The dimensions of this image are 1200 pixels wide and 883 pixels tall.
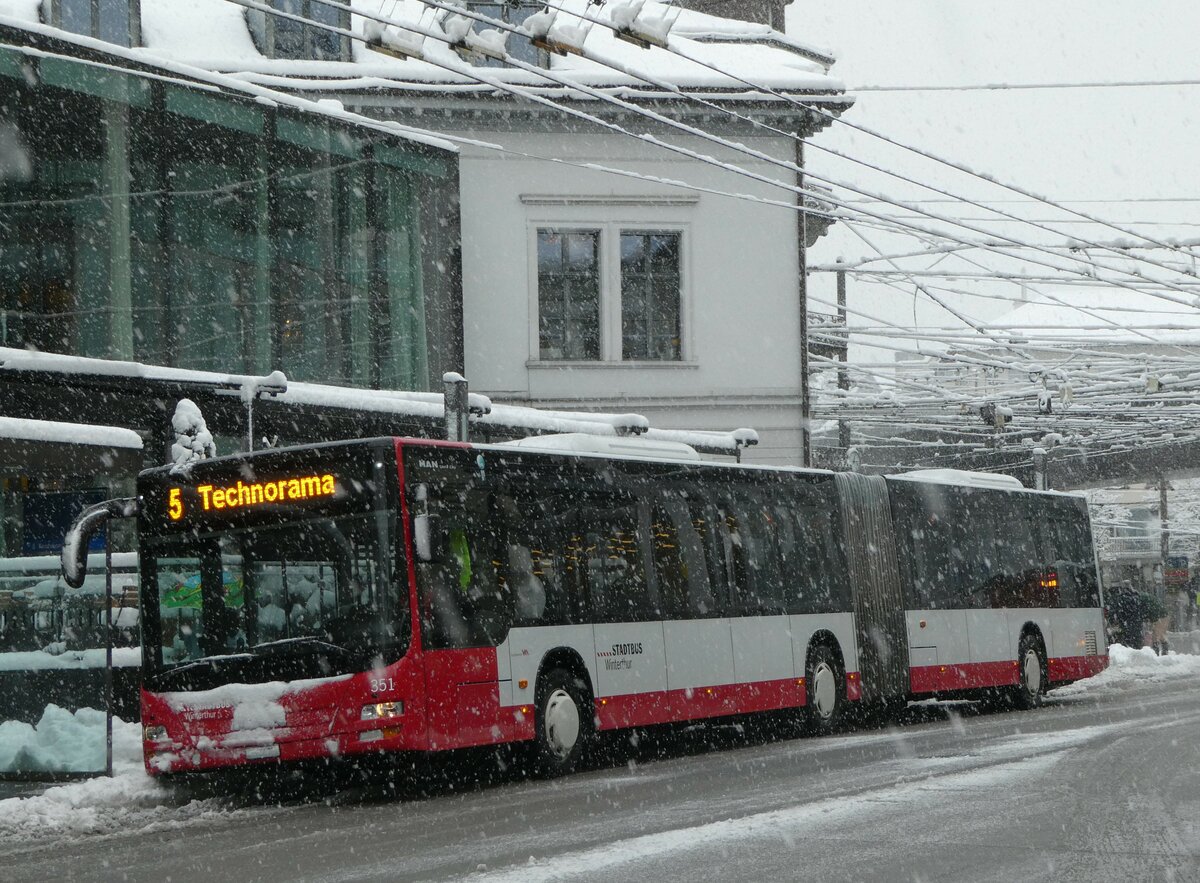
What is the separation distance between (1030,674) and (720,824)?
14944 millimetres

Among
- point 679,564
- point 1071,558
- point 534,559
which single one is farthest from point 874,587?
point 534,559

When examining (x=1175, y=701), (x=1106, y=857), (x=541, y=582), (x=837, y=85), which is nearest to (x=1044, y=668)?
(x=1175, y=701)

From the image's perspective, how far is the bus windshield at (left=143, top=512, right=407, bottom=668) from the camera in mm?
12727

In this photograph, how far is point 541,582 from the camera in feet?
47.8

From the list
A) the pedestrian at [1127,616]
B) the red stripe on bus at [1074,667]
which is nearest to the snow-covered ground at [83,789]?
the red stripe on bus at [1074,667]

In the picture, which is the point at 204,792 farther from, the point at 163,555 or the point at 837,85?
the point at 837,85

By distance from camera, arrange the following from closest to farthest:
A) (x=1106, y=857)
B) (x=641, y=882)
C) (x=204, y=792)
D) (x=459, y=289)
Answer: (x=641, y=882) → (x=1106, y=857) → (x=204, y=792) → (x=459, y=289)

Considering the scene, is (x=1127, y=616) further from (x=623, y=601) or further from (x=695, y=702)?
(x=623, y=601)

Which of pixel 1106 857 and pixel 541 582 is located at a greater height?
pixel 541 582

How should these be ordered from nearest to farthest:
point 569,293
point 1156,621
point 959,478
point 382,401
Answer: point 382,401 → point 959,478 → point 569,293 → point 1156,621

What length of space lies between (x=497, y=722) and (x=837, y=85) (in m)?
16.4

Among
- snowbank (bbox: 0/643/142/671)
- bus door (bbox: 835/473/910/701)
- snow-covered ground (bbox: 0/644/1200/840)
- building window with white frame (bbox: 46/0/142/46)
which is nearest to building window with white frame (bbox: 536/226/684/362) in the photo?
bus door (bbox: 835/473/910/701)

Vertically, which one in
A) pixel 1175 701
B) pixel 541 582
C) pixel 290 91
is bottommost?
pixel 1175 701

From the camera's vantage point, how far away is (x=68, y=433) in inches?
672
